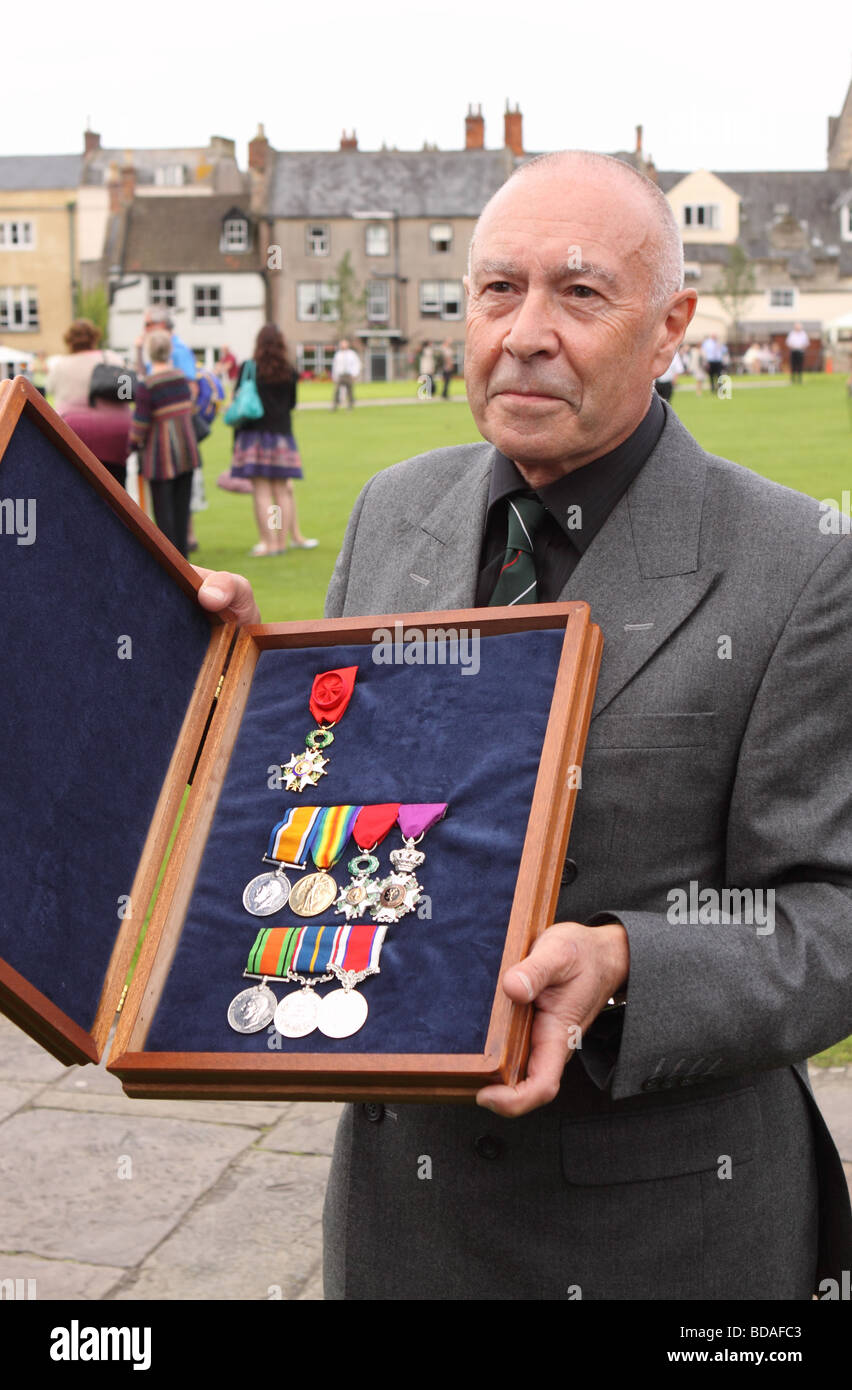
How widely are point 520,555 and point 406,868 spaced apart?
2.02ft

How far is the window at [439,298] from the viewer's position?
262 ft

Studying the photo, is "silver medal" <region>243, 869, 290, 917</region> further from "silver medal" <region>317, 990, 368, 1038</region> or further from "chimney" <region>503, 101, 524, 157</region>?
"chimney" <region>503, 101, 524, 157</region>

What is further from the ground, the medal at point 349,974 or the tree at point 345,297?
the tree at point 345,297

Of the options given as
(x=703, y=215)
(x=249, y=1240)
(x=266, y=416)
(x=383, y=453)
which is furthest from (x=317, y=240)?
(x=249, y=1240)

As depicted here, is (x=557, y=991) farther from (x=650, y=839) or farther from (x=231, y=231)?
(x=231, y=231)

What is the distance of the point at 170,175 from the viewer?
10369 centimetres

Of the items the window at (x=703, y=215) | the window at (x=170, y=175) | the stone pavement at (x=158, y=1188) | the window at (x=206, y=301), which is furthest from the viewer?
the window at (x=170, y=175)

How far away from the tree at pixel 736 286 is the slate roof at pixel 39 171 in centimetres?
4266

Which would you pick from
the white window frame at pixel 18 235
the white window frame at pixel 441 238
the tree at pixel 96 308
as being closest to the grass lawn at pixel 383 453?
→ the tree at pixel 96 308

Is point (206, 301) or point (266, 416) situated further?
point (206, 301)

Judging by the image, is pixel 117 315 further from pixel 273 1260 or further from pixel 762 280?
pixel 273 1260

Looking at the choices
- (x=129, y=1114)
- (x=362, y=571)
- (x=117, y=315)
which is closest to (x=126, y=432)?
(x=129, y=1114)

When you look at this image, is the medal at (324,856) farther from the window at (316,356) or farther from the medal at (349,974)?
the window at (316,356)

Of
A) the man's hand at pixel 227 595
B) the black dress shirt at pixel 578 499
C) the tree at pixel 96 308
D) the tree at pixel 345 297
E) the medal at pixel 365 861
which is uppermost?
the tree at pixel 345 297
